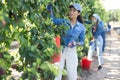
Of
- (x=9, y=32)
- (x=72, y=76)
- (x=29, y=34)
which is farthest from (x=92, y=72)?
(x=9, y=32)

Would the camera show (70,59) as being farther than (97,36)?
No

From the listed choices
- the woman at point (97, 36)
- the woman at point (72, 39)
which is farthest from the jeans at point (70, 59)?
the woman at point (97, 36)

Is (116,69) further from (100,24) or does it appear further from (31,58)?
(31,58)

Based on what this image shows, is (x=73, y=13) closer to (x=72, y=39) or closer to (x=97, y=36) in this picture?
(x=72, y=39)

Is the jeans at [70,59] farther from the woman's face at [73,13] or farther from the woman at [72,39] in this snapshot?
the woman's face at [73,13]

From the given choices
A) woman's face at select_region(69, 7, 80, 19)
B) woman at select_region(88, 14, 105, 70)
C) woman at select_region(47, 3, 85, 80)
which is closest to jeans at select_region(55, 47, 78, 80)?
woman at select_region(47, 3, 85, 80)

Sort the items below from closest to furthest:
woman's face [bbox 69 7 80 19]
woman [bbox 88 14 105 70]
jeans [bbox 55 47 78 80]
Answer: woman's face [bbox 69 7 80 19] → jeans [bbox 55 47 78 80] → woman [bbox 88 14 105 70]

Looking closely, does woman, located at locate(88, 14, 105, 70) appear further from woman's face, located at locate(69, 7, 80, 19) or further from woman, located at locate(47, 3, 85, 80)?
woman's face, located at locate(69, 7, 80, 19)

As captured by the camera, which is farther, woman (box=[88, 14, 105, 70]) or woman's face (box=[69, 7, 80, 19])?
woman (box=[88, 14, 105, 70])

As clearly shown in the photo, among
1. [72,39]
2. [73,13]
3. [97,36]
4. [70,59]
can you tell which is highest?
[73,13]

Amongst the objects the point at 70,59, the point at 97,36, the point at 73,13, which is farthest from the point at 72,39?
the point at 97,36

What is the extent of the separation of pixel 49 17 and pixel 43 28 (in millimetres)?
339

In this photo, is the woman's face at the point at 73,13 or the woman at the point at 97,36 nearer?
the woman's face at the point at 73,13

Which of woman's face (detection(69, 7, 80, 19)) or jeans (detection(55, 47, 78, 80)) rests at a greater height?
woman's face (detection(69, 7, 80, 19))
